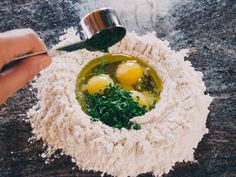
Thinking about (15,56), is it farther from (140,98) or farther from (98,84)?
(140,98)

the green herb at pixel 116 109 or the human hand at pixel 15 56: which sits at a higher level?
the human hand at pixel 15 56

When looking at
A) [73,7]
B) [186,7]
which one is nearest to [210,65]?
[186,7]

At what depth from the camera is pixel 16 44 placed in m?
1.59

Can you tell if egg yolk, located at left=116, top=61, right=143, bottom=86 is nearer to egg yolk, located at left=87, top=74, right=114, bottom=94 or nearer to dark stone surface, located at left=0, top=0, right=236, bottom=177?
egg yolk, located at left=87, top=74, right=114, bottom=94

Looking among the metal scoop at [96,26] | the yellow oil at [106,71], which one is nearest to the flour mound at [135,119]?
the yellow oil at [106,71]

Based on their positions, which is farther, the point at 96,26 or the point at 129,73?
the point at 129,73

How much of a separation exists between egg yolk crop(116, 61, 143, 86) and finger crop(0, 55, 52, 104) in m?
0.54

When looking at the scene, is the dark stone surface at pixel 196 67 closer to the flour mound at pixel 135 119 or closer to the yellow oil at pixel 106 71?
the flour mound at pixel 135 119

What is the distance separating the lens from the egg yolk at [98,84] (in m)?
2.06

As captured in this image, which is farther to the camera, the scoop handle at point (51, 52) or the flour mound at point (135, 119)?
the flour mound at point (135, 119)

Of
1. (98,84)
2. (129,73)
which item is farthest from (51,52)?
(129,73)

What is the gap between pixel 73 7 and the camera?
2.54m

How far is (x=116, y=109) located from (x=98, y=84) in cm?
18

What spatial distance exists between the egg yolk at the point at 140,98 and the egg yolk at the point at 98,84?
0.13m
